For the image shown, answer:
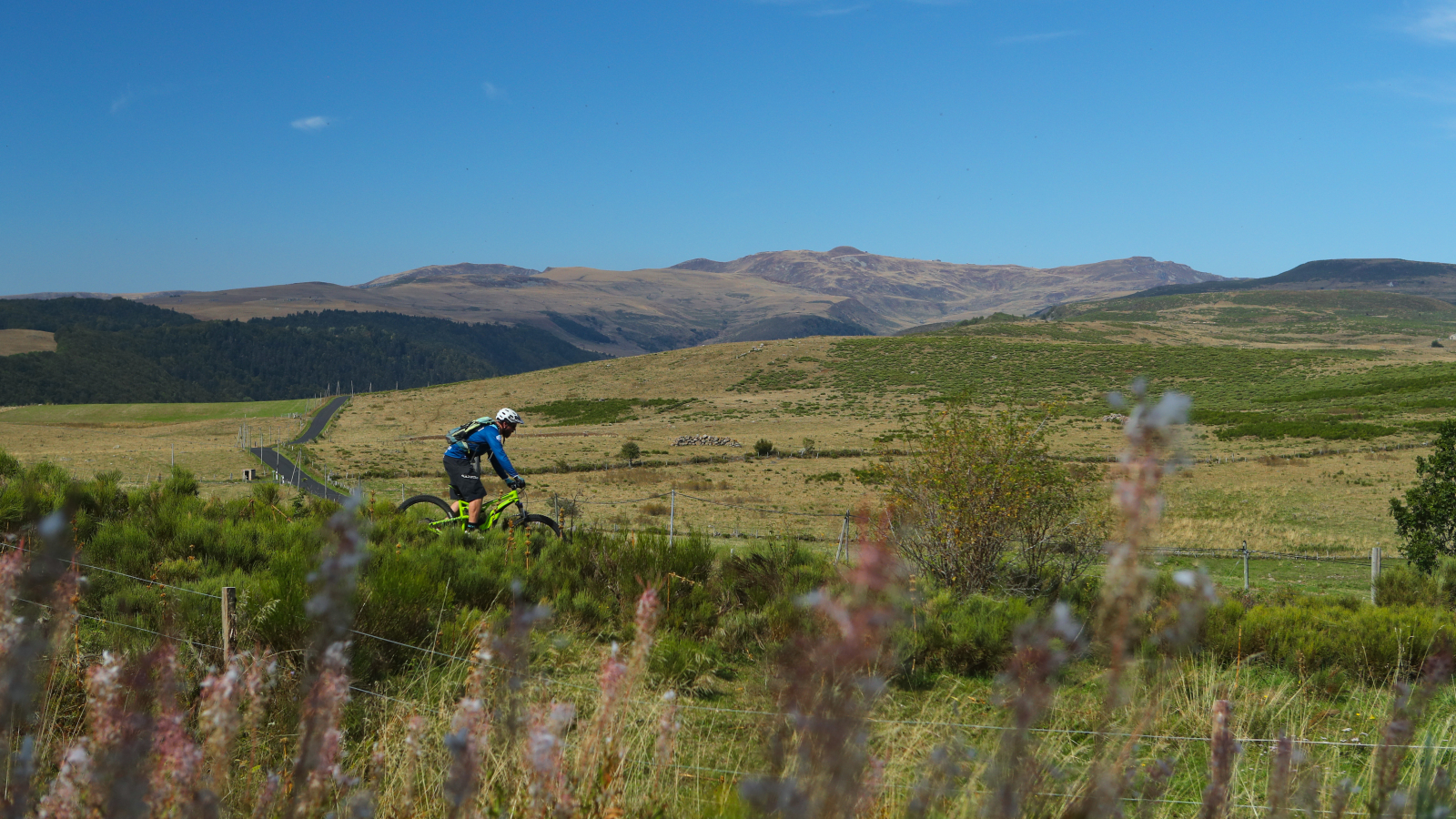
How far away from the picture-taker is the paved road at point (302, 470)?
1112 inches

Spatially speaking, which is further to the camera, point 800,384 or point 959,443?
point 800,384

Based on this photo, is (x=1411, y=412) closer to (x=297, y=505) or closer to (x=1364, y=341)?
(x=297, y=505)

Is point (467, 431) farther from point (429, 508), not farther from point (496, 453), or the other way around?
point (429, 508)

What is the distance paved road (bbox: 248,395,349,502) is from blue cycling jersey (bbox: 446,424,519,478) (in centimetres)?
155

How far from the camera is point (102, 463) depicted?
40344 mm

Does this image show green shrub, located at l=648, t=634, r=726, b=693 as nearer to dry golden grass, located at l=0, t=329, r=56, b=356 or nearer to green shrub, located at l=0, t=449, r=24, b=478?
green shrub, located at l=0, t=449, r=24, b=478

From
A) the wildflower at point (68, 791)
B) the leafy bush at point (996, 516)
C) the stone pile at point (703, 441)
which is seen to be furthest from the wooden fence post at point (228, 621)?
A: the stone pile at point (703, 441)

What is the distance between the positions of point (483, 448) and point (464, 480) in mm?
397

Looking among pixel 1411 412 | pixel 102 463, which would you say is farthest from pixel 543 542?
pixel 1411 412

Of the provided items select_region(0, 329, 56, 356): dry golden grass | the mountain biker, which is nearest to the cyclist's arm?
the mountain biker

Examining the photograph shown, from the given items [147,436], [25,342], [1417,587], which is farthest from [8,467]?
[25,342]

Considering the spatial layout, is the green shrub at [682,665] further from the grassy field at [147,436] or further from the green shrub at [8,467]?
the grassy field at [147,436]

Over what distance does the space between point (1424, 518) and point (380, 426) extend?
228 feet

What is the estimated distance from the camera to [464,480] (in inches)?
377
